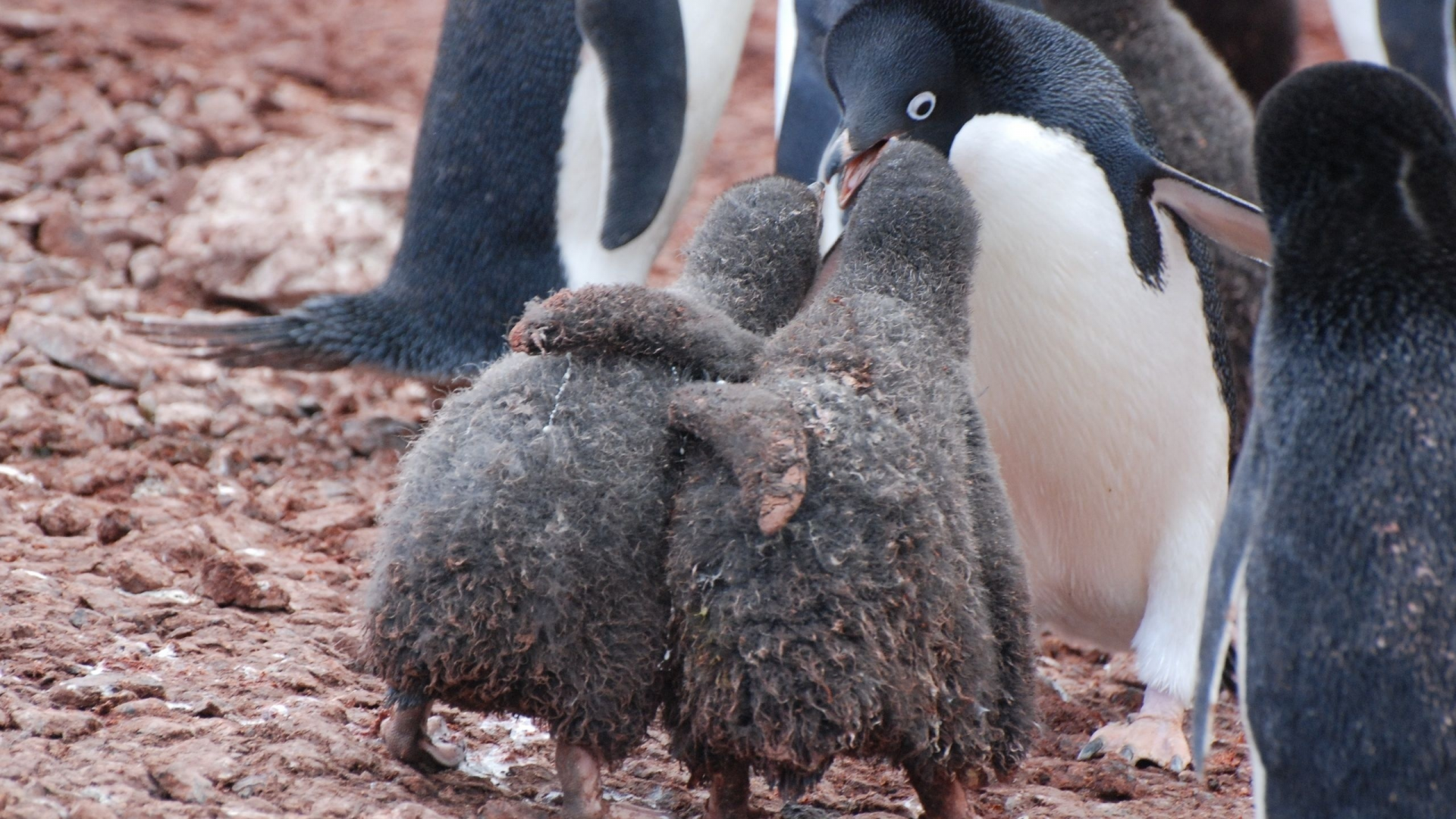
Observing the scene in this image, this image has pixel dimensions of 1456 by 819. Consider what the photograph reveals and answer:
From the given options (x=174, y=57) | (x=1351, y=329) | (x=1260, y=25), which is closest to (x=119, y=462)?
(x=1351, y=329)

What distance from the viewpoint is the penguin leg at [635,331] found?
2.00 metres

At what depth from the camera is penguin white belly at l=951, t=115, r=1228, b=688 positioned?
2723 mm

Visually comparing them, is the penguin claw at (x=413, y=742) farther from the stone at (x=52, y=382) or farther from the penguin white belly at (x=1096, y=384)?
the stone at (x=52, y=382)

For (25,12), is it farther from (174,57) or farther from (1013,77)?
(1013,77)

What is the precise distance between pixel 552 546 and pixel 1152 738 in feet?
4.35

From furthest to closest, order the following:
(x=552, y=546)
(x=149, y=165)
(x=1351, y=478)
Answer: (x=149, y=165) → (x=552, y=546) → (x=1351, y=478)

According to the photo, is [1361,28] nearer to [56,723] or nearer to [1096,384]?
[1096,384]

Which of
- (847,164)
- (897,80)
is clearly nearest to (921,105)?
(897,80)

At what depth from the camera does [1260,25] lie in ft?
17.1

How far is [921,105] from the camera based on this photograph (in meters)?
2.68

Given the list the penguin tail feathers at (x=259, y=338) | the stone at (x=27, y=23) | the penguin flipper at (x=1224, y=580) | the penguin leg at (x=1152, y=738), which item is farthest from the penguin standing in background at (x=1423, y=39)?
the stone at (x=27, y=23)

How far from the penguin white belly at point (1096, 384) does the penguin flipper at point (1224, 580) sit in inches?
31.9

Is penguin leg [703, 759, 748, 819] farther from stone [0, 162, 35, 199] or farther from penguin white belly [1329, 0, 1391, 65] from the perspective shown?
stone [0, 162, 35, 199]

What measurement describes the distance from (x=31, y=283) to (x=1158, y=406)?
3135 mm
